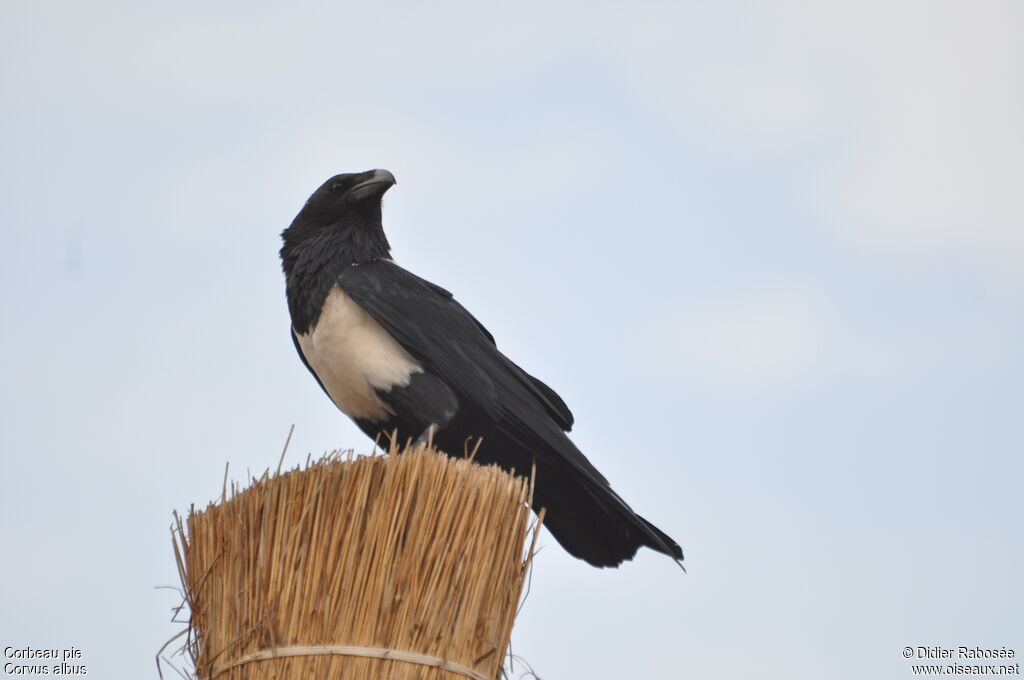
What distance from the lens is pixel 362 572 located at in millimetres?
3484

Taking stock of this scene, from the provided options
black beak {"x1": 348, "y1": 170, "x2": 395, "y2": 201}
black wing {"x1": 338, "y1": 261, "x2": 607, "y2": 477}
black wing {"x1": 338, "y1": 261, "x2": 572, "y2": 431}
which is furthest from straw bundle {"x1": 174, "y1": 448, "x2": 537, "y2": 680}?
black beak {"x1": 348, "y1": 170, "x2": 395, "y2": 201}

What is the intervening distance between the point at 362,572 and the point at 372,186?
288 centimetres

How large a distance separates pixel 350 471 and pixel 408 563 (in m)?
0.35

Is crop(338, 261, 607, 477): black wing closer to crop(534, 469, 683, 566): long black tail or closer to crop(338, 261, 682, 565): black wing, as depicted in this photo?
crop(338, 261, 682, 565): black wing

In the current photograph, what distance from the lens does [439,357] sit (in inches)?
211

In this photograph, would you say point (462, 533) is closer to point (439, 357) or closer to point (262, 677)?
point (262, 677)

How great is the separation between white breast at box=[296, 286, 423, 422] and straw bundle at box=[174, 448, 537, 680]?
5.17 feet

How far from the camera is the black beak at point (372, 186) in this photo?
19.5 feet

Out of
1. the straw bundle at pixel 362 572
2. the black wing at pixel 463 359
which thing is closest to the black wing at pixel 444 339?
the black wing at pixel 463 359

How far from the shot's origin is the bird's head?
5816 mm

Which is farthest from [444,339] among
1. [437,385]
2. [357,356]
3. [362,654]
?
[362,654]

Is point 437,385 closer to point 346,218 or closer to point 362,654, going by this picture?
point 346,218

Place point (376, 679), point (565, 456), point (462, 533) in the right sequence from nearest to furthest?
point (376, 679) < point (462, 533) < point (565, 456)

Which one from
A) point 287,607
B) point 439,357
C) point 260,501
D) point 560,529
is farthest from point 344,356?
point 287,607
